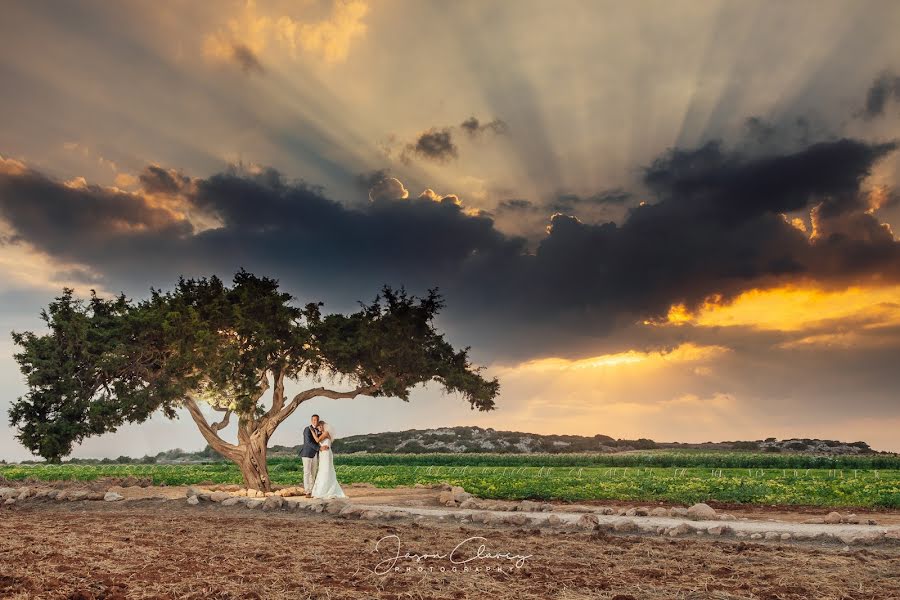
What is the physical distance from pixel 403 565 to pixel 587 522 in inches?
266

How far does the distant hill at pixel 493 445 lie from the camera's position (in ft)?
375

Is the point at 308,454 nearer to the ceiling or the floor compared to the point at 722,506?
nearer to the ceiling

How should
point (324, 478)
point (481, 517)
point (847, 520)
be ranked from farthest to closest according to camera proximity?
1. point (324, 478)
2. point (847, 520)
3. point (481, 517)

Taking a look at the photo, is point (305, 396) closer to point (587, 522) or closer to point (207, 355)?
point (207, 355)

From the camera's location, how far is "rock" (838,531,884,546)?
14320 millimetres

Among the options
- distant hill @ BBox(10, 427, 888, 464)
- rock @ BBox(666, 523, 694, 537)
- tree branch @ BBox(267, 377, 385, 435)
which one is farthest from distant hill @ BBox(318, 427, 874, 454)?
rock @ BBox(666, 523, 694, 537)

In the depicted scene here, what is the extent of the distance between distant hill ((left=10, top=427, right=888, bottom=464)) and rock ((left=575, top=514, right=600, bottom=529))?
101 m

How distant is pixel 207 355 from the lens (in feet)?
86.4

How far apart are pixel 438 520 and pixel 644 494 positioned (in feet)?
42.4

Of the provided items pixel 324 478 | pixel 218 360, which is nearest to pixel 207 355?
pixel 218 360

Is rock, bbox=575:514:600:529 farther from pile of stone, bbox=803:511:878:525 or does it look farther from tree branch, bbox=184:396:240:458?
tree branch, bbox=184:396:240:458

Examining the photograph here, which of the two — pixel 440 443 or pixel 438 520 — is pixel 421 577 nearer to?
pixel 438 520

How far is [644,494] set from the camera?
92.2 ft

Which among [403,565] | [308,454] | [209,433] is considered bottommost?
[403,565]
